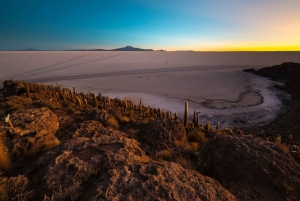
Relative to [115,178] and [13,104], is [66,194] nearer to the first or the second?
[115,178]

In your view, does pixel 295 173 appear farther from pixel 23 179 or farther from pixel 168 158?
pixel 23 179

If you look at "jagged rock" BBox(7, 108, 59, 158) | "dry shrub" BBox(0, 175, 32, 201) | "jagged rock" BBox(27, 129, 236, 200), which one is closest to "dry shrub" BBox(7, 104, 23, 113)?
"jagged rock" BBox(7, 108, 59, 158)

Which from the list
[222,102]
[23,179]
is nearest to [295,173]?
[23,179]

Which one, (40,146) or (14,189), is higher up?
(14,189)

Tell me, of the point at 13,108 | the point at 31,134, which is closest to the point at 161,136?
the point at 31,134

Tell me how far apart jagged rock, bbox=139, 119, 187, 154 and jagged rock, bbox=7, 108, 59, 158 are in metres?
3.23

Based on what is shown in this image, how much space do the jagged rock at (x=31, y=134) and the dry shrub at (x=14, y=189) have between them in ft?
5.46

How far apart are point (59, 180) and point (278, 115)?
642 inches

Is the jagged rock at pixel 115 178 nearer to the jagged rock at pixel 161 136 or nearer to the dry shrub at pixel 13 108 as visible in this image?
the jagged rock at pixel 161 136

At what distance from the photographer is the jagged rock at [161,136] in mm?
6387

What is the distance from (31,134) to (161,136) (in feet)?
14.3

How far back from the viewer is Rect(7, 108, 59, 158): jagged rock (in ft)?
14.3

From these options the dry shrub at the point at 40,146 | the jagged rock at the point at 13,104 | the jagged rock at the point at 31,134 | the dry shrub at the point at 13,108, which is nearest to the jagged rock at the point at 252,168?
the dry shrub at the point at 40,146

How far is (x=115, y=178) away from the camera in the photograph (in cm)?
258
